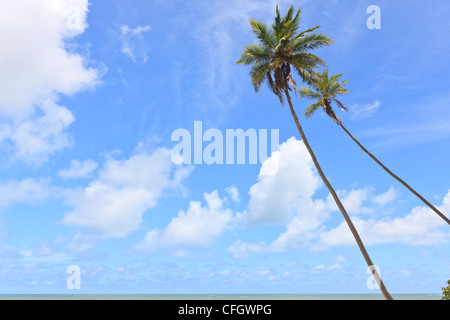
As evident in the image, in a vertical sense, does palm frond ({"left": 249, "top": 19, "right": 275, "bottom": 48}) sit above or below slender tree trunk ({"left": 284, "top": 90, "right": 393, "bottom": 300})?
above

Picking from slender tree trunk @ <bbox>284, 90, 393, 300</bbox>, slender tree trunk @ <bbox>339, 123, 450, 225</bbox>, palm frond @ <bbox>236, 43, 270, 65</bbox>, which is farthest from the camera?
slender tree trunk @ <bbox>339, 123, 450, 225</bbox>

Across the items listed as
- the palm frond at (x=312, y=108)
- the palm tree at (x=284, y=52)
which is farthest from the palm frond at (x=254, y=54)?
the palm frond at (x=312, y=108)

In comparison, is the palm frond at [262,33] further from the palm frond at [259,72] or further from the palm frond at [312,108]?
the palm frond at [312,108]

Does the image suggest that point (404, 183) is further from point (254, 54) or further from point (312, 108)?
point (254, 54)

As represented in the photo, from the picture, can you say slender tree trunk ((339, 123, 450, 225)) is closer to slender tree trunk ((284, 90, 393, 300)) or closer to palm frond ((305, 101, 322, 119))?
palm frond ((305, 101, 322, 119))

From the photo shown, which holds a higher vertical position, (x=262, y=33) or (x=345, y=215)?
(x=262, y=33)

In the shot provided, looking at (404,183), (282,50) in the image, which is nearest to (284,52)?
(282,50)

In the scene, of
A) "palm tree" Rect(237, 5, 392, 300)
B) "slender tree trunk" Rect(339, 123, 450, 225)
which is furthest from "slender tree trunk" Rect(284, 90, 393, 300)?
"slender tree trunk" Rect(339, 123, 450, 225)

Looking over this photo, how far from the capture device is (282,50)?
20.5 m

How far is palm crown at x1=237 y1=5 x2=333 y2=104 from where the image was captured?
20.4 meters

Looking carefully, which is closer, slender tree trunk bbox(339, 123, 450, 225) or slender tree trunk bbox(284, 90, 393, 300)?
slender tree trunk bbox(284, 90, 393, 300)
